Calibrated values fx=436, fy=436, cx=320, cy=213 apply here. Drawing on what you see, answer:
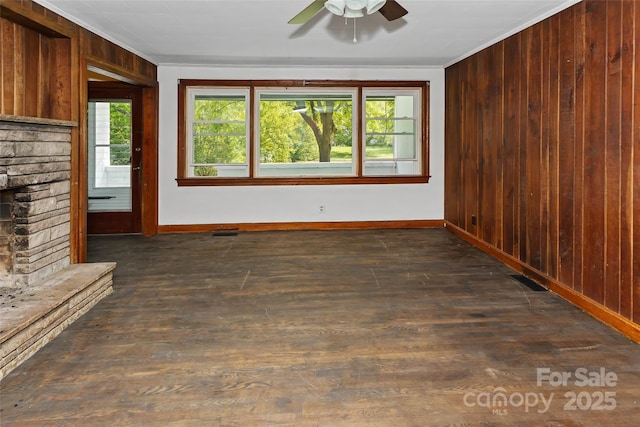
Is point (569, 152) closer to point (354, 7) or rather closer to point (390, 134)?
point (354, 7)

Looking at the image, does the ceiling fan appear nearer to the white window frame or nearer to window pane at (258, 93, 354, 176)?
the white window frame

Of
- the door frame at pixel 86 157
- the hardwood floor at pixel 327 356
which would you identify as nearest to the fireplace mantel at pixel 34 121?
the door frame at pixel 86 157

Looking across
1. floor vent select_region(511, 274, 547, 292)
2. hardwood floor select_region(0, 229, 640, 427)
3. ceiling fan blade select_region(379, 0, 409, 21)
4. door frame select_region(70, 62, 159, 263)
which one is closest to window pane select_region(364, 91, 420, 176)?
hardwood floor select_region(0, 229, 640, 427)

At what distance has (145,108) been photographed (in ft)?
19.9

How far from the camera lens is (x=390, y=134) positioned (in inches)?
263

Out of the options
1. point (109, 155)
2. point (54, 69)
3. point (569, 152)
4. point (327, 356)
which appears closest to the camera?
point (327, 356)

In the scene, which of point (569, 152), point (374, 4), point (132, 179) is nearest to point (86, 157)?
point (132, 179)

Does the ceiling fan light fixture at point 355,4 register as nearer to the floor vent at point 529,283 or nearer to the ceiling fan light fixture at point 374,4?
the ceiling fan light fixture at point 374,4

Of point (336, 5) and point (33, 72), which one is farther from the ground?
point (336, 5)

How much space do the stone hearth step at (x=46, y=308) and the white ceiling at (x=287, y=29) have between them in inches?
84.8

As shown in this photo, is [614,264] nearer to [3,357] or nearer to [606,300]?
[606,300]

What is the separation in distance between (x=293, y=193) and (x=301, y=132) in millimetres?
1002

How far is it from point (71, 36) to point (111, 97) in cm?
232

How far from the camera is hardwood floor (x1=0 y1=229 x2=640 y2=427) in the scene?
1973 mm
